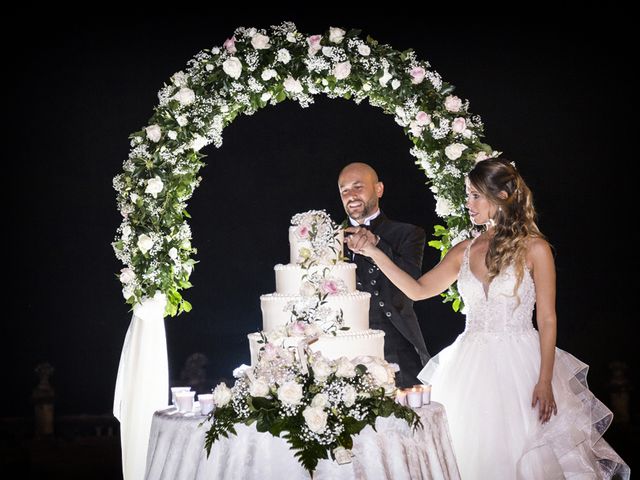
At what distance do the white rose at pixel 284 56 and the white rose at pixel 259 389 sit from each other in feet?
7.83

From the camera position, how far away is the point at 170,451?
3.85 m

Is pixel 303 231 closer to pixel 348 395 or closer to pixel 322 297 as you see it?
pixel 322 297

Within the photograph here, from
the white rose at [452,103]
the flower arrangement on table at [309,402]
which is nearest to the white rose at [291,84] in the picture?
the white rose at [452,103]

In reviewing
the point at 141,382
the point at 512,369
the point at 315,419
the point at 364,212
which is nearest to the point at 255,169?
the point at 364,212

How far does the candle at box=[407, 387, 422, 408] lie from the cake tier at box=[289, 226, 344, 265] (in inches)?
35.0

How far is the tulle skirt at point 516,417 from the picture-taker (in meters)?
4.11

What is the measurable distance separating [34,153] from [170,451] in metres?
4.95

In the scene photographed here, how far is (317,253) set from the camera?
4.46m

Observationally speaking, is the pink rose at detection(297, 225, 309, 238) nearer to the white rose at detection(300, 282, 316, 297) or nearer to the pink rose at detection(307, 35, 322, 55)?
the white rose at detection(300, 282, 316, 297)

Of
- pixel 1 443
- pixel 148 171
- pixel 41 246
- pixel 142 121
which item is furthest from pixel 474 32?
pixel 1 443

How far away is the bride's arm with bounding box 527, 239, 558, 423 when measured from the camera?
4.18m

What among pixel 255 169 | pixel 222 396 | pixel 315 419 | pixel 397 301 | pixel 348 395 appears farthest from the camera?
pixel 255 169

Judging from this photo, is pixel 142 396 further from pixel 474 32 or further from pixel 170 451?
pixel 474 32

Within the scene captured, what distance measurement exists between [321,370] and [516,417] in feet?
3.79
